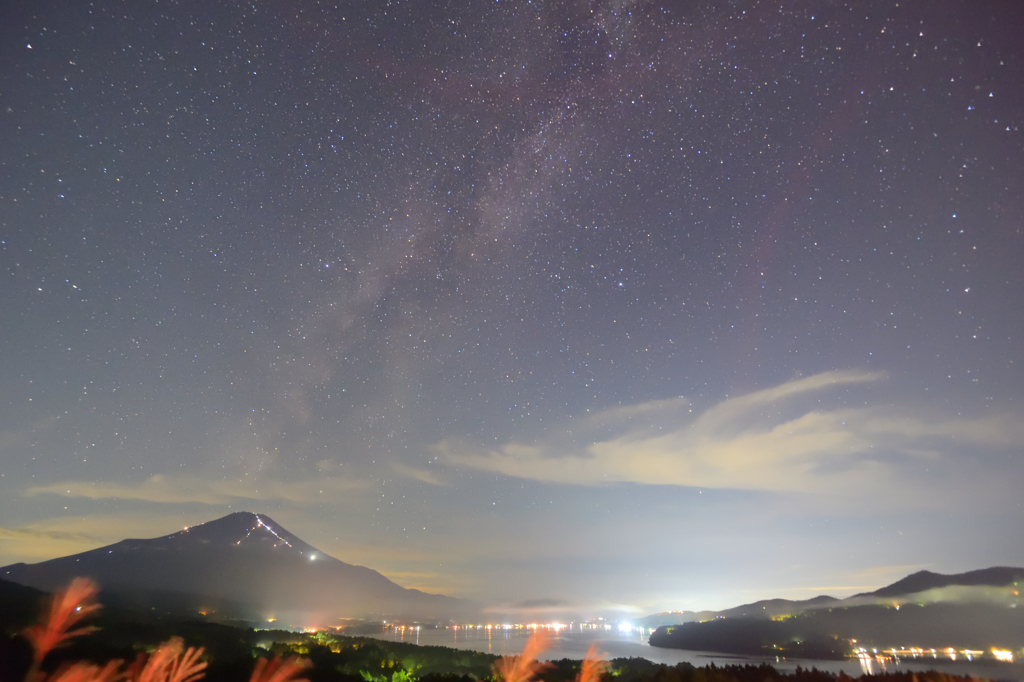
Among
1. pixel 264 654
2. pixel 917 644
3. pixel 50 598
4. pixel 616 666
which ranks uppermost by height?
pixel 50 598

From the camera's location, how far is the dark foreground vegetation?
28.3 metres

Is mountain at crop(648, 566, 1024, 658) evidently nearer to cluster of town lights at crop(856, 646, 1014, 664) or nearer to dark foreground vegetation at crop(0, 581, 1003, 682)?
cluster of town lights at crop(856, 646, 1014, 664)

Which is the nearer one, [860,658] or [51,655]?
[51,655]

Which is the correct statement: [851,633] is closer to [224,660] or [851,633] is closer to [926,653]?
[926,653]

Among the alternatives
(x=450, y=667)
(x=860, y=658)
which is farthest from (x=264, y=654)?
(x=860, y=658)

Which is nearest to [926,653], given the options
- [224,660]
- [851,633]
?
[851,633]

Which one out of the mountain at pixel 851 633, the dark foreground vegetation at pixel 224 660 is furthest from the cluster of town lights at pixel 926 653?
the dark foreground vegetation at pixel 224 660

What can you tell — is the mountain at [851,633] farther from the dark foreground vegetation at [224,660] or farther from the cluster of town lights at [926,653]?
the dark foreground vegetation at [224,660]

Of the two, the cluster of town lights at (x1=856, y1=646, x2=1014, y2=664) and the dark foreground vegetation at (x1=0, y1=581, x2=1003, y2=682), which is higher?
the dark foreground vegetation at (x1=0, y1=581, x2=1003, y2=682)

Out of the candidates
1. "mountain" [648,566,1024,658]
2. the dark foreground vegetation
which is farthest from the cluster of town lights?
the dark foreground vegetation

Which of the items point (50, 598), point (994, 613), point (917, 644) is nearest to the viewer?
point (50, 598)

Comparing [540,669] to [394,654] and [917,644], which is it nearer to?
[394,654]

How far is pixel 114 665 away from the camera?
2823 cm

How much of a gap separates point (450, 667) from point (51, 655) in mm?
25759
